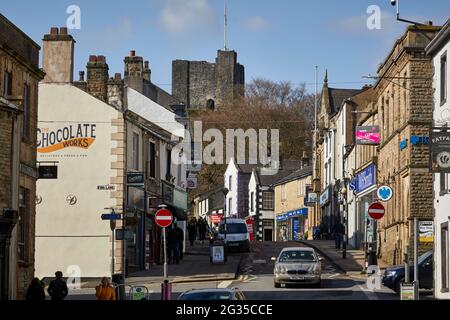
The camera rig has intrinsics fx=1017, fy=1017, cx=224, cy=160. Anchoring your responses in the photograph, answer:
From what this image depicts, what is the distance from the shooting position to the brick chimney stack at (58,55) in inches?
1698

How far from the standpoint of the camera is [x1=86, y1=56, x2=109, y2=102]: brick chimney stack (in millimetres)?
45469

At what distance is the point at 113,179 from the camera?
41.8 m

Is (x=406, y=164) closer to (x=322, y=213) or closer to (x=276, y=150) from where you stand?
(x=322, y=213)

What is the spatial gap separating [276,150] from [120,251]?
6661 centimetres

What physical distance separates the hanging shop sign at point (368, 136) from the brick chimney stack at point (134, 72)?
1529cm

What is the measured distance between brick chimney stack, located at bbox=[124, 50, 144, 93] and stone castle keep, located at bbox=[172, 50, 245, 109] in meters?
94.2

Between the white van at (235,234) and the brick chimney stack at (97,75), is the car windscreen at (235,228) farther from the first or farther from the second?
the brick chimney stack at (97,75)

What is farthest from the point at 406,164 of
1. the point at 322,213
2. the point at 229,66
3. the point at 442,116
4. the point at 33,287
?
the point at 229,66

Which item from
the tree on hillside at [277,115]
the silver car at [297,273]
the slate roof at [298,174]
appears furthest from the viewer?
the tree on hillside at [277,115]

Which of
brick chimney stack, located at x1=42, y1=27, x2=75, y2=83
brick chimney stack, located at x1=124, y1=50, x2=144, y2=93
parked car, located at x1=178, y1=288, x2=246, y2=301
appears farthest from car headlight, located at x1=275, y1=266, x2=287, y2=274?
brick chimney stack, located at x1=124, y1=50, x2=144, y2=93

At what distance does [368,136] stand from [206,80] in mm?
108313

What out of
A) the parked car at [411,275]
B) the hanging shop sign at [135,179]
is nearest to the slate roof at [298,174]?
the hanging shop sign at [135,179]

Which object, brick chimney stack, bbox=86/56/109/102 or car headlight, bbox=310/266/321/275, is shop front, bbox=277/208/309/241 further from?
car headlight, bbox=310/266/321/275

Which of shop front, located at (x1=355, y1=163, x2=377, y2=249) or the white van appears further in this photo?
the white van
